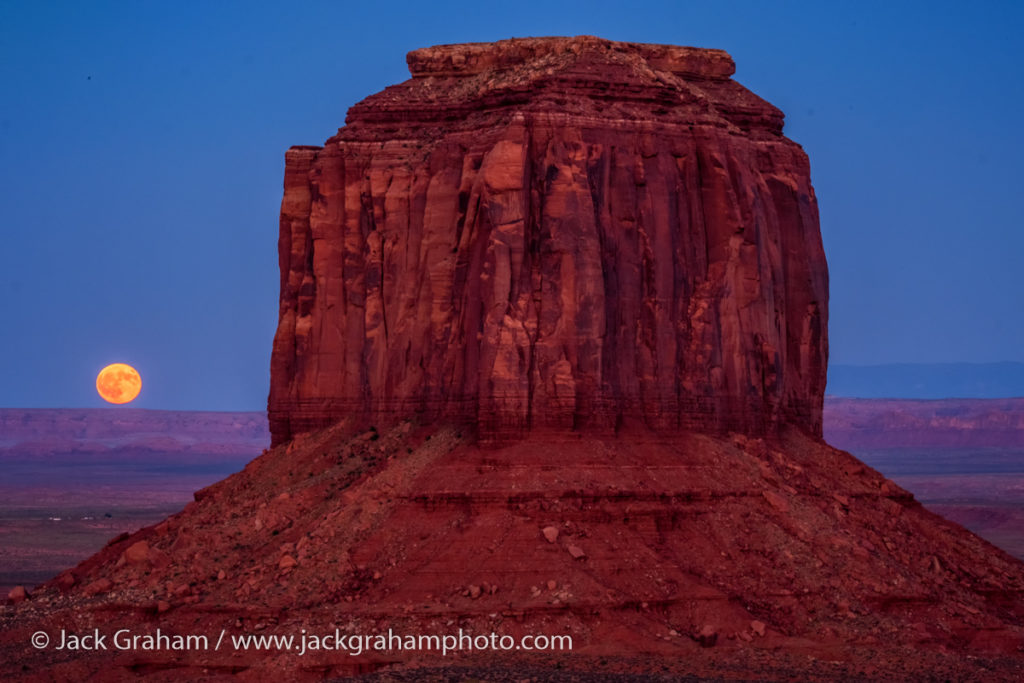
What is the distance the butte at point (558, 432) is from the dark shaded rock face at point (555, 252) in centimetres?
10

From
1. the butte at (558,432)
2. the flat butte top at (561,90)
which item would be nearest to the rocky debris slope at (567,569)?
the butte at (558,432)

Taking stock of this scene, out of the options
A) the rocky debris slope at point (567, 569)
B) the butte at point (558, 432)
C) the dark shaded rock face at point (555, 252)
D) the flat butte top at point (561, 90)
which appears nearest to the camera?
the rocky debris slope at point (567, 569)

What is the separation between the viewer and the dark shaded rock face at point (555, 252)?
49344mm

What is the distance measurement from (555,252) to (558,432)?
5.10m

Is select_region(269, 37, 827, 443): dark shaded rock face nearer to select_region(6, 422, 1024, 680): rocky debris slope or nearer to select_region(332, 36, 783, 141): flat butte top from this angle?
select_region(332, 36, 783, 141): flat butte top

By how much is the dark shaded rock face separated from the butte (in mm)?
99

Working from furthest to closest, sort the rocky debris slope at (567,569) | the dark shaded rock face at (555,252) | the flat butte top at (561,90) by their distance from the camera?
the flat butte top at (561,90) → the dark shaded rock face at (555,252) → the rocky debris slope at (567,569)

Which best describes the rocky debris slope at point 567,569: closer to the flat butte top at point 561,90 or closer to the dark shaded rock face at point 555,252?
the dark shaded rock face at point 555,252

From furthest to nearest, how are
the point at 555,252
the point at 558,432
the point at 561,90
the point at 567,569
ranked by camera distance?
the point at 561,90 < the point at 555,252 < the point at 558,432 < the point at 567,569

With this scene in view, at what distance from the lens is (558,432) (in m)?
48.5

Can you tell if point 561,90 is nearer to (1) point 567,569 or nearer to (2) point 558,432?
(2) point 558,432

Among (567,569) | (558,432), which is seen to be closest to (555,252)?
(558,432)

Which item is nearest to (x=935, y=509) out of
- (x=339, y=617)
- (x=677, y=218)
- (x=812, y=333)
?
(x=812, y=333)

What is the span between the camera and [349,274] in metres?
56.2
